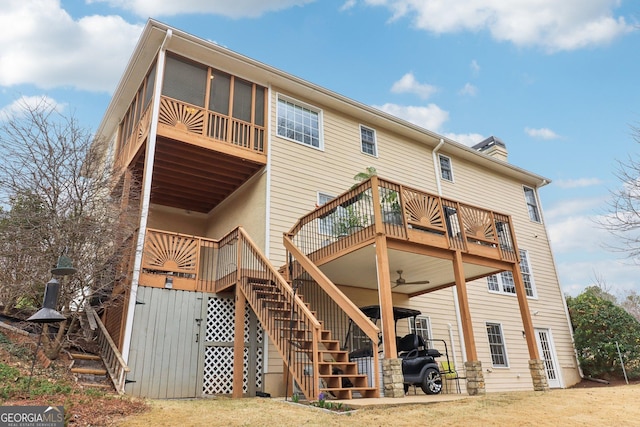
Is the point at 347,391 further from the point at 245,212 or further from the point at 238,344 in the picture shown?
the point at 245,212

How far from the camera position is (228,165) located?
11875 mm

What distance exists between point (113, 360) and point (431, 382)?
21.5 ft

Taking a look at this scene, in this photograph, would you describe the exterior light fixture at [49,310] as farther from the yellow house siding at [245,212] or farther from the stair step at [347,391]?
the yellow house siding at [245,212]

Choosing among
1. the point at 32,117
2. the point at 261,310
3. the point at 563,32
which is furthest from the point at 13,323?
the point at 563,32

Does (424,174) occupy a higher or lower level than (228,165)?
higher

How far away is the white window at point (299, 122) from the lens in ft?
Answer: 42.1

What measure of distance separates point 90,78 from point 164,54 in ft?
46.5

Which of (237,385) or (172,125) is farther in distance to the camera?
(172,125)

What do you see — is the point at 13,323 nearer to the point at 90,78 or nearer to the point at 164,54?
the point at 164,54

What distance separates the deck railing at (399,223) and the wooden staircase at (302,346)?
1638 mm

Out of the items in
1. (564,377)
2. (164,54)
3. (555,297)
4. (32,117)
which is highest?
(164,54)

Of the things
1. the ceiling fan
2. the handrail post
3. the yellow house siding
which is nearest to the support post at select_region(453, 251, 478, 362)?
the ceiling fan

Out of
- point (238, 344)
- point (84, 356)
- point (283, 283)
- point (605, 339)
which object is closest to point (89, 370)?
point (84, 356)

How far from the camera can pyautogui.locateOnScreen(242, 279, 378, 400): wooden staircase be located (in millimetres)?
6730
